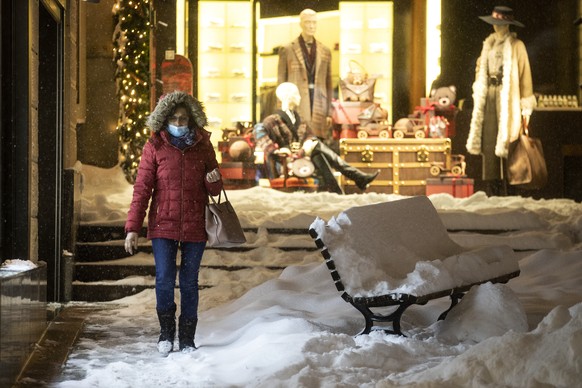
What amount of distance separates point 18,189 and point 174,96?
1.47 metres

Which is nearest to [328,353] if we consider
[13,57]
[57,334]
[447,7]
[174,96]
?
[174,96]

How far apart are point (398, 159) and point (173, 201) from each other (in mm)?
9254

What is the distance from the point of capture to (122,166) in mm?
15148

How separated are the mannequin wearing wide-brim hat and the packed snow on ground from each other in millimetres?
2318

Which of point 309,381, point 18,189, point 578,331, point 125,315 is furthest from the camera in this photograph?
point 125,315

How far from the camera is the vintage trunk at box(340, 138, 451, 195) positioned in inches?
626

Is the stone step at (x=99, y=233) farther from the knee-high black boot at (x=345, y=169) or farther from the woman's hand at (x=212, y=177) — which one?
the knee-high black boot at (x=345, y=169)

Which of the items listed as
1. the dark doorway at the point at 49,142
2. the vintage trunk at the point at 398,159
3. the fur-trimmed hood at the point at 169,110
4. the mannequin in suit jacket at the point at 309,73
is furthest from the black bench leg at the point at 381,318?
the mannequin in suit jacket at the point at 309,73

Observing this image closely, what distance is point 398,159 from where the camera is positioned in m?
16.0

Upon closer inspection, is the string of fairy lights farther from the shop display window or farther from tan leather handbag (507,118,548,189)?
tan leather handbag (507,118,548,189)

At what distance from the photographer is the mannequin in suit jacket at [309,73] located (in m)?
17.6

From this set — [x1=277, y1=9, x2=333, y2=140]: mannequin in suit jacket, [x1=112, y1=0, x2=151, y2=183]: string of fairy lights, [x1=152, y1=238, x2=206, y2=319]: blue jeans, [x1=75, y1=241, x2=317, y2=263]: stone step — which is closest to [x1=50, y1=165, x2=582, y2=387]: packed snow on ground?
[x1=75, y1=241, x2=317, y2=263]: stone step

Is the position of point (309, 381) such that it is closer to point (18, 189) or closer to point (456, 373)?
point (456, 373)

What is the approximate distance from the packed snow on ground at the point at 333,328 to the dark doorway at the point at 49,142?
73 cm
